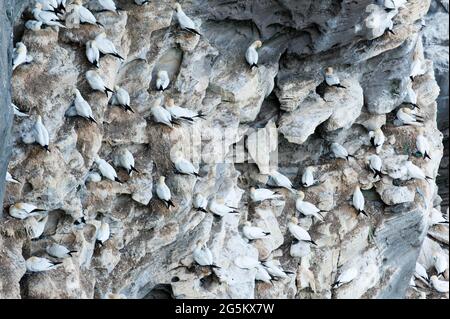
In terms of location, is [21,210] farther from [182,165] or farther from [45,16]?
[182,165]

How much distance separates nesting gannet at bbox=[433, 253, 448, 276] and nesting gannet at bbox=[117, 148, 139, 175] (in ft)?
26.7

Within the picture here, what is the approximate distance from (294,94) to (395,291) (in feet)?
12.9

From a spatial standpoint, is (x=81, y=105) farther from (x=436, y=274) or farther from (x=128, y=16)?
(x=436, y=274)

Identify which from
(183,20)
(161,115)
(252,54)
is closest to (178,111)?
(161,115)

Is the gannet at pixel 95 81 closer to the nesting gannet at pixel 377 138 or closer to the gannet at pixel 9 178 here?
the gannet at pixel 9 178

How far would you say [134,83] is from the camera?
16906 millimetres

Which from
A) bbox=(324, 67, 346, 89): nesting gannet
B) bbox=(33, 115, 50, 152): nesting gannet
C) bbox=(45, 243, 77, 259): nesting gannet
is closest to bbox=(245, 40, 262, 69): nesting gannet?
bbox=(324, 67, 346, 89): nesting gannet

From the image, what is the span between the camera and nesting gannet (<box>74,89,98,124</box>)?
1528 centimetres

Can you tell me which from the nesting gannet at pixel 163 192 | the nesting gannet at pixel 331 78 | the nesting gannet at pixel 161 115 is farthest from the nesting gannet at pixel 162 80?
the nesting gannet at pixel 331 78

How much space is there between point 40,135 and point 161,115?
232 centimetres

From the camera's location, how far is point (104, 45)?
51.8 feet

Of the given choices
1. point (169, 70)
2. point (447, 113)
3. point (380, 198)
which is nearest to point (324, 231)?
point (380, 198)

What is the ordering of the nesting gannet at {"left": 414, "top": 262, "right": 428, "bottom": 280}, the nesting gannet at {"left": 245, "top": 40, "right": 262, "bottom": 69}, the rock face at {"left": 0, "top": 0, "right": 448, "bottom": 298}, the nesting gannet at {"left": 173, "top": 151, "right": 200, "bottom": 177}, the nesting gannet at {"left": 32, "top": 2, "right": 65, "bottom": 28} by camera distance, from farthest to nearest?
1. the nesting gannet at {"left": 414, "top": 262, "right": 428, "bottom": 280}
2. the nesting gannet at {"left": 245, "top": 40, "right": 262, "bottom": 69}
3. the nesting gannet at {"left": 173, "top": 151, "right": 200, "bottom": 177}
4. the nesting gannet at {"left": 32, "top": 2, "right": 65, "bottom": 28}
5. the rock face at {"left": 0, "top": 0, "right": 448, "bottom": 298}

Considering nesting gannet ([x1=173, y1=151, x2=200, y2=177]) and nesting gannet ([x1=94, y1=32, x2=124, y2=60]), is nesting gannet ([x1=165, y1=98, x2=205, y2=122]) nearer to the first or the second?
nesting gannet ([x1=173, y1=151, x2=200, y2=177])
